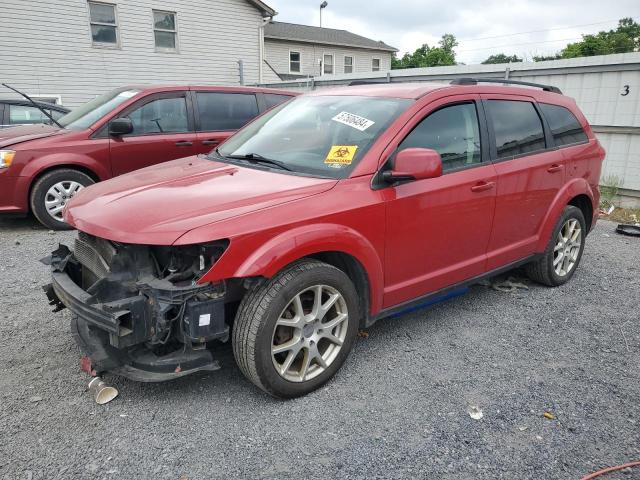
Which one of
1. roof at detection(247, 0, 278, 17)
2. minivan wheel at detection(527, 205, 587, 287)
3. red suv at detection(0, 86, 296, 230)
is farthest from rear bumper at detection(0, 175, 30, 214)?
roof at detection(247, 0, 278, 17)

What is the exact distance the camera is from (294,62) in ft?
90.4

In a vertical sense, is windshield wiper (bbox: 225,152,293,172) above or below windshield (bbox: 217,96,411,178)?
below

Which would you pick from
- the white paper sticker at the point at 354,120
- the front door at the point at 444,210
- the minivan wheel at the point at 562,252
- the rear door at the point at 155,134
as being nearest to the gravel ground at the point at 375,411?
the front door at the point at 444,210

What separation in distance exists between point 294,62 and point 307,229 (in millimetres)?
→ 26760

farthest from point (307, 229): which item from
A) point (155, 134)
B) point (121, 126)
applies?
point (155, 134)

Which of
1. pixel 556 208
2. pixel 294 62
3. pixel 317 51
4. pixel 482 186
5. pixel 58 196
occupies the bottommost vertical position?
pixel 58 196

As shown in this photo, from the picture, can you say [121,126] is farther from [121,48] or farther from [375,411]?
[121,48]

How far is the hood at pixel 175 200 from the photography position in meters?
2.47

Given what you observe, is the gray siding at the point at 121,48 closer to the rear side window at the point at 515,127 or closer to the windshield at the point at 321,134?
the windshield at the point at 321,134

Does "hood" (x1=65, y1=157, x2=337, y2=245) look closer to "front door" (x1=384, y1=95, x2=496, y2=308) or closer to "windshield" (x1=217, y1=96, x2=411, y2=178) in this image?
"windshield" (x1=217, y1=96, x2=411, y2=178)

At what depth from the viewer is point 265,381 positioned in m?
2.66

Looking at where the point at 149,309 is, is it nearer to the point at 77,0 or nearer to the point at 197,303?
the point at 197,303

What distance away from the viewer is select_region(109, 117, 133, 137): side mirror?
19.6 feet

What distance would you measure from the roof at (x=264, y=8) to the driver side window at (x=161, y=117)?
40.3 ft
